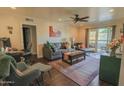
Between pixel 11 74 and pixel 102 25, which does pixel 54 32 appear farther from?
pixel 11 74

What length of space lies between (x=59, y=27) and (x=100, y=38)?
10.2 ft

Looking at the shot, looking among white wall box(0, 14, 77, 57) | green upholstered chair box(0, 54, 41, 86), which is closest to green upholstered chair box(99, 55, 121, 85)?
green upholstered chair box(0, 54, 41, 86)

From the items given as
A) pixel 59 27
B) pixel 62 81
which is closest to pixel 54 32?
pixel 59 27

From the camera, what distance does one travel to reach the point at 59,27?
6.62m

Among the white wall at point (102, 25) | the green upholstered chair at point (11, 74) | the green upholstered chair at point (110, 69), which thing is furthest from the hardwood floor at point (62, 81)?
the white wall at point (102, 25)

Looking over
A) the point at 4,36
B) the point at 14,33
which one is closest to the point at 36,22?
the point at 14,33

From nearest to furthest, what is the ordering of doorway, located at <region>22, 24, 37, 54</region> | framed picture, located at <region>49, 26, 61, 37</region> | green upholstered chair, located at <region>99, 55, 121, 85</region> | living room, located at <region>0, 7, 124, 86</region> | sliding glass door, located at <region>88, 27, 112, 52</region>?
green upholstered chair, located at <region>99, 55, 121, 85</region>
living room, located at <region>0, 7, 124, 86</region>
doorway, located at <region>22, 24, 37, 54</region>
framed picture, located at <region>49, 26, 61, 37</region>
sliding glass door, located at <region>88, 27, 112, 52</region>

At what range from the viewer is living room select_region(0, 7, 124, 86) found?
3619mm

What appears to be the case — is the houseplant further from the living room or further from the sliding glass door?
the sliding glass door

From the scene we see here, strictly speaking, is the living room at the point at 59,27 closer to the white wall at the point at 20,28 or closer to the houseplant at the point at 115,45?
the white wall at the point at 20,28

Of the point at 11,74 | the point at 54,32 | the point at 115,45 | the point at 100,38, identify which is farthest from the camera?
the point at 100,38

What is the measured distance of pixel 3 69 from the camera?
162cm
